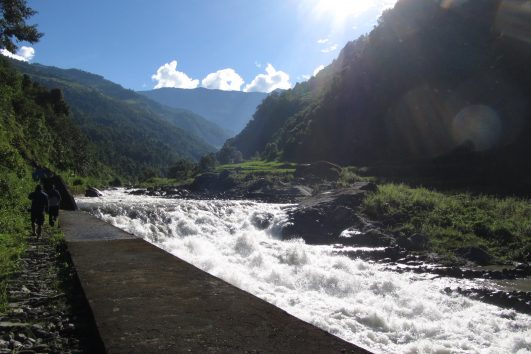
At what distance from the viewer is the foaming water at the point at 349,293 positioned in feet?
34.0

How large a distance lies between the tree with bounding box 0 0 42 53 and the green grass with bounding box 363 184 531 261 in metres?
20.8

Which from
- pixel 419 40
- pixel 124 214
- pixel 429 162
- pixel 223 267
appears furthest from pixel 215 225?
pixel 419 40

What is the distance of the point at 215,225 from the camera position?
25109mm

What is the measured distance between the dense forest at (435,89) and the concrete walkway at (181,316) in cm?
5899

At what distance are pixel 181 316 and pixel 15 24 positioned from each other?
2203 cm

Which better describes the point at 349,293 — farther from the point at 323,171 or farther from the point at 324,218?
the point at 323,171

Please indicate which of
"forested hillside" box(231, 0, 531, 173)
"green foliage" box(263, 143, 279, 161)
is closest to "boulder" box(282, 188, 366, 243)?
"forested hillside" box(231, 0, 531, 173)

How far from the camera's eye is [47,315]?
17.8 ft

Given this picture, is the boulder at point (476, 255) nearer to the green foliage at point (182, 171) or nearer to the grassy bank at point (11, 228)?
the grassy bank at point (11, 228)

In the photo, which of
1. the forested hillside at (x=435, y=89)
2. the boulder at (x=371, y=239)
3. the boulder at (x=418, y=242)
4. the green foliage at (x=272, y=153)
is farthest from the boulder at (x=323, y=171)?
the green foliage at (x=272, y=153)

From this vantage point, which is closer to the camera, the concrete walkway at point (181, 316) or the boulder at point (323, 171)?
the concrete walkway at point (181, 316)

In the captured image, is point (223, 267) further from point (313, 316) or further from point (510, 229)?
point (510, 229)

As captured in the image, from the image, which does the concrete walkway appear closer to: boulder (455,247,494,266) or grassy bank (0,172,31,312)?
grassy bank (0,172,31,312)

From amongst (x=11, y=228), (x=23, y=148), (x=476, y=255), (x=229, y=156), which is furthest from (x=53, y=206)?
(x=229, y=156)
